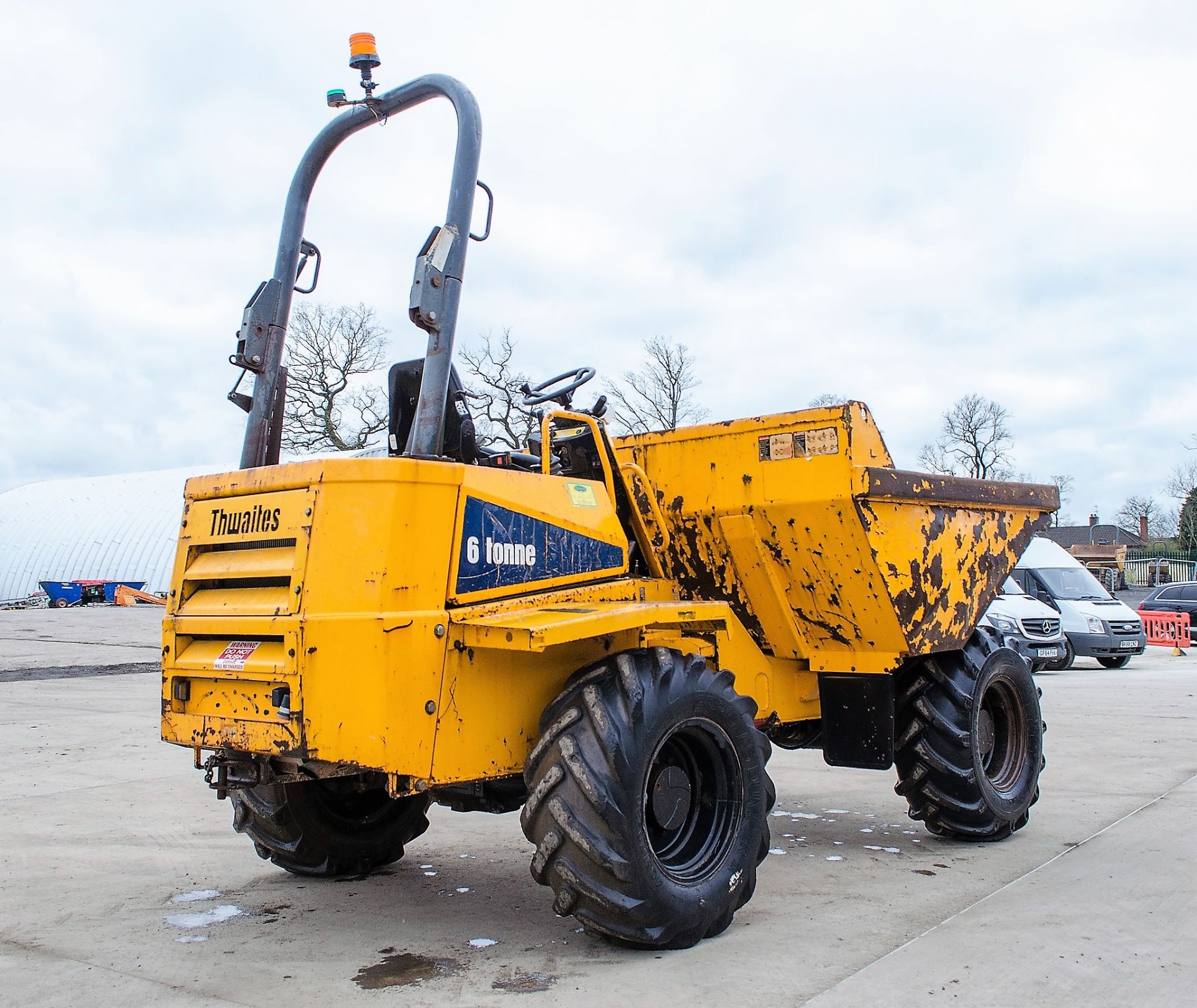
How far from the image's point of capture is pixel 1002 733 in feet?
22.5

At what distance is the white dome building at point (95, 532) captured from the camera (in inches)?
1699

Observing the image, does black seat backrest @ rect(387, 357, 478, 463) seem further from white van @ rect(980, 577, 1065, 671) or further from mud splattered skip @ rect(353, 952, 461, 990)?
white van @ rect(980, 577, 1065, 671)

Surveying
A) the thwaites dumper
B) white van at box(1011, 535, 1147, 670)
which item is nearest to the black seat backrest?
the thwaites dumper

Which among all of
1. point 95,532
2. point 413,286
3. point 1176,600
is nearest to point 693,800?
point 413,286

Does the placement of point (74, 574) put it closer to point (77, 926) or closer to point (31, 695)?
point (31, 695)

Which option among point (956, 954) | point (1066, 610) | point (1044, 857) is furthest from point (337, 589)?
point (1066, 610)

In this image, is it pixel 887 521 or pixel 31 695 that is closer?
pixel 887 521

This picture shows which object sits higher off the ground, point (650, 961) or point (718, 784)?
point (718, 784)

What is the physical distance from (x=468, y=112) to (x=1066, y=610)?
1754 cm

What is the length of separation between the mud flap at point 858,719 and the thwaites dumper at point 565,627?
1cm

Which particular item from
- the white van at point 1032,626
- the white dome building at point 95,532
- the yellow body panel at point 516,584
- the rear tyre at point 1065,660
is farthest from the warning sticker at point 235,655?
the white dome building at point 95,532

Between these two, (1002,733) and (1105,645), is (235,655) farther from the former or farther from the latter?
(1105,645)

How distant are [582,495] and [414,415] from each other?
83 cm

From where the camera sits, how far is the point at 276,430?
5.08m
